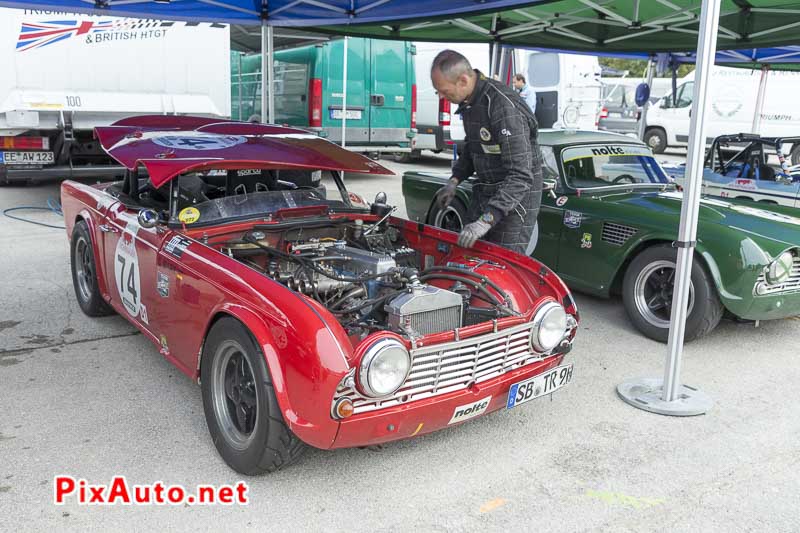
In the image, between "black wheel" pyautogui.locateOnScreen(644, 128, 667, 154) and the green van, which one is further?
"black wheel" pyautogui.locateOnScreen(644, 128, 667, 154)

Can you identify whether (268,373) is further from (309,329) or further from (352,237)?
(352,237)

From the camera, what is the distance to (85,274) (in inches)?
195

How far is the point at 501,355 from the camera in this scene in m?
3.05

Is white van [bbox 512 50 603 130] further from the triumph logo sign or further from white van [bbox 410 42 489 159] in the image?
the triumph logo sign

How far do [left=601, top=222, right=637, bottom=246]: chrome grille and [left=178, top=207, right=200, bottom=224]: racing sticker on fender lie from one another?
10.1 ft

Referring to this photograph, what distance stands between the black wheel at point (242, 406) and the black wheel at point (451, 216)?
3550 mm

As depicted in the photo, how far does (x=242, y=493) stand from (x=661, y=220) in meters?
3.51

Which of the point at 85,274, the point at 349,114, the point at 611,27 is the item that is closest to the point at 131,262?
the point at 85,274

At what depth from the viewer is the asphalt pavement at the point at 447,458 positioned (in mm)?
2699

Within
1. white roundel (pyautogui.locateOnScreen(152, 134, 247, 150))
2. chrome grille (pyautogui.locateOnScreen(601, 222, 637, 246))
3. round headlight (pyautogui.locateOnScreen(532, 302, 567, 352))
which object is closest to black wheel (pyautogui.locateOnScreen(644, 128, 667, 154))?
chrome grille (pyautogui.locateOnScreen(601, 222, 637, 246))

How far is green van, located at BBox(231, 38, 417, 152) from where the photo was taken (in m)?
11.6

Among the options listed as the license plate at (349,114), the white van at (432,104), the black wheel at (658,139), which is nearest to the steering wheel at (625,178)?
the license plate at (349,114)

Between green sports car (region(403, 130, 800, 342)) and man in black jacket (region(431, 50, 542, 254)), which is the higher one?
man in black jacket (region(431, 50, 542, 254))

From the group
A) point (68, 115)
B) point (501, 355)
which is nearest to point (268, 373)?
point (501, 355)
